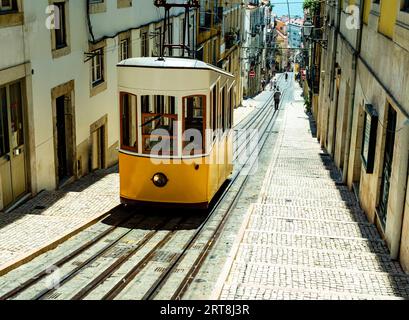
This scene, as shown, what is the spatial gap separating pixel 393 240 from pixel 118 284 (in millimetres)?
4144

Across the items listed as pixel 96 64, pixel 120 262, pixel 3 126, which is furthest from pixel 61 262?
pixel 96 64

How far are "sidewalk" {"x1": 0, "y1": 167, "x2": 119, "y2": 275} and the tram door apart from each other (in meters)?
0.38

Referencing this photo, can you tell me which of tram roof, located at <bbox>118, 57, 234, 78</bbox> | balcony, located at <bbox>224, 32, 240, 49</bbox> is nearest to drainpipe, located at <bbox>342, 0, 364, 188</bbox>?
tram roof, located at <bbox>118, 57, 234, 78</bbox>

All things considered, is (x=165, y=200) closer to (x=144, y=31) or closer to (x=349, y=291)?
(x=349, y=291)

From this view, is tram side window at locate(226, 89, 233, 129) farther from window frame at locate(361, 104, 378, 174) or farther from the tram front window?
window frame at locate(361, 104, 378, 174)

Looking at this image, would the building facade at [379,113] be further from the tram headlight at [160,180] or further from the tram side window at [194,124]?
the tram headlight at [160,180]

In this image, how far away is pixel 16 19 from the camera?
35.1ft

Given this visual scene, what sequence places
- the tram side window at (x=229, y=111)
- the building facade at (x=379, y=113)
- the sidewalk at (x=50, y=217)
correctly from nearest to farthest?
the sidewalk at (x=50, y=217) < the building facade at (x=379, y=113) < the tram side window at (x=229, y=111)

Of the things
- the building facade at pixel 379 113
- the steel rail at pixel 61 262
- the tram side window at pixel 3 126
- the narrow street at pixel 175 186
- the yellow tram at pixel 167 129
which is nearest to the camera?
the steel rail at pixel 61 262

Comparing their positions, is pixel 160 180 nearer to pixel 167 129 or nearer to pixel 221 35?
pixel 167 129

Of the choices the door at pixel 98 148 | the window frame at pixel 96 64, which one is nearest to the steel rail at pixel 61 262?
the door at pixel 98 148

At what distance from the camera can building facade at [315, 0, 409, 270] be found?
8577mm

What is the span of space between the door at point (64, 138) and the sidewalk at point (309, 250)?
4.72m

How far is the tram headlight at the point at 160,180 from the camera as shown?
10344mm
